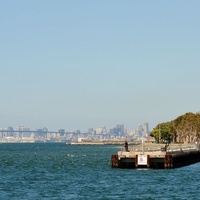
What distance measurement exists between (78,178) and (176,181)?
38.8 ft

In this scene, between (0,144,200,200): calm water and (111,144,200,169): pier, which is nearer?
(0,144,200,200): calm water

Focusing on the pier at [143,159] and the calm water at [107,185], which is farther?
the pier at [143,159]

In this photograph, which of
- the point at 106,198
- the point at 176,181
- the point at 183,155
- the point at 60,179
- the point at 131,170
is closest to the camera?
the point at 106,198

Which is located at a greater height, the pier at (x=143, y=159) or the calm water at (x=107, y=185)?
the pier at (x=143, y=159)

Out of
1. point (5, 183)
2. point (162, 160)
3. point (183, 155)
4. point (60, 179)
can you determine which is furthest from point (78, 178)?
point (183, 155)

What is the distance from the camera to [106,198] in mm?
54938

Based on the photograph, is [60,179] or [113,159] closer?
[60,179]

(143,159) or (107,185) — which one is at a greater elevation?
(143,159)

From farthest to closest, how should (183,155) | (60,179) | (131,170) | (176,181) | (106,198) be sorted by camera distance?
(183,155) < (131,170) < (60,179) < (176,181) < (106,198)

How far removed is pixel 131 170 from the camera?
3317 inches

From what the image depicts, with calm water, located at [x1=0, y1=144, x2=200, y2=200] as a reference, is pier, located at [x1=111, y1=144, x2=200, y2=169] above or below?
above

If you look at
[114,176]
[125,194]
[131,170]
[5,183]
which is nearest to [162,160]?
[131,170]

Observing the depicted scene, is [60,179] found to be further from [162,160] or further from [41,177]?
[162,160]

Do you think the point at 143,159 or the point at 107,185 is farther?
the point at 143,159
